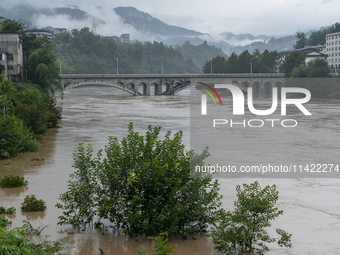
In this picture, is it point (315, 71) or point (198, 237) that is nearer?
point (198, 237)

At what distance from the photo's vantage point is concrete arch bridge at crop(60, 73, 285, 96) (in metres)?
89.2

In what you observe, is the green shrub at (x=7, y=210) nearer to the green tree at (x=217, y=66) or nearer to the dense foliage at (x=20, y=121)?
the dense foliage at (x=20, y=121)

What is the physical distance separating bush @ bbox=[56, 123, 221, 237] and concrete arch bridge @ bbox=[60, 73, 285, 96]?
79.1 m

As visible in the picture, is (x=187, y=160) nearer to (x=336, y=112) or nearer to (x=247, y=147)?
(x=247, y=147)

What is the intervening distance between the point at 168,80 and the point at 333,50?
2273 inches

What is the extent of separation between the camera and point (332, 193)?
14.7 m

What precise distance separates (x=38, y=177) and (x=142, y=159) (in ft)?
24.7

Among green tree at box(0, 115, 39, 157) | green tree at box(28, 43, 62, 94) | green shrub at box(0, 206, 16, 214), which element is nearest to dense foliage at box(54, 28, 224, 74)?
green tree at box(28, 43, 62, 94)

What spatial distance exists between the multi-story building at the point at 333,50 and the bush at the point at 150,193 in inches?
4920

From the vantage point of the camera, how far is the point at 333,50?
129500 mm

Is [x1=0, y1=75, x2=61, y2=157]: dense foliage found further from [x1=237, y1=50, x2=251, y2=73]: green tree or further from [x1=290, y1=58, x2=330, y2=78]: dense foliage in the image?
[x1=237, y1=50, x2=251, y2=73]: green tree

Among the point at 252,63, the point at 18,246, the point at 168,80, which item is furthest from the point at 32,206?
the point at 252,63

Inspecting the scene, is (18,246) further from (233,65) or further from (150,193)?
(233,65)

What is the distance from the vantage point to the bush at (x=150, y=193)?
9352 mm
